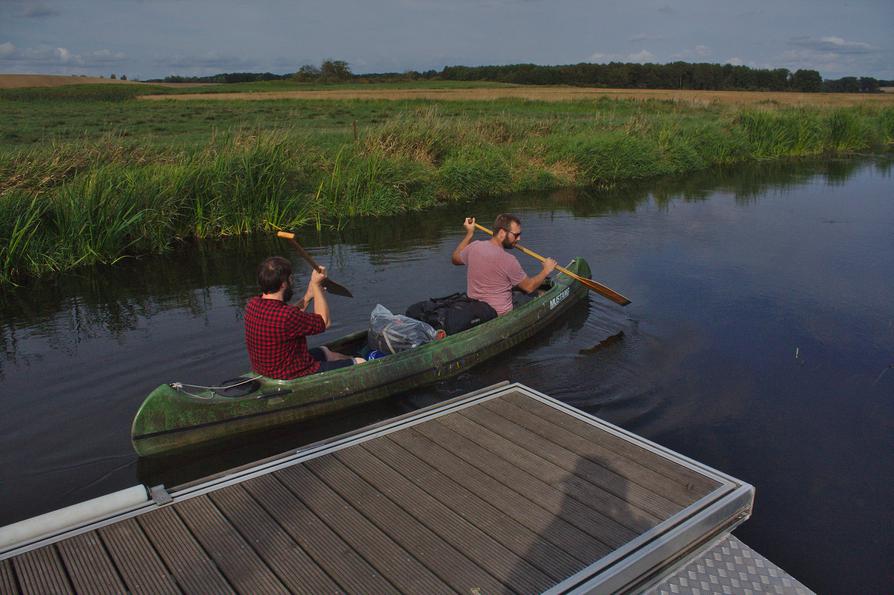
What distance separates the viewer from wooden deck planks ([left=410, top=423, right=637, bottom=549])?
400 cm

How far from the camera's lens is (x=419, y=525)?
4.04 metres

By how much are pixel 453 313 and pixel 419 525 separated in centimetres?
377

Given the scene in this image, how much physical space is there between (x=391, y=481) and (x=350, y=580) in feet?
3.30

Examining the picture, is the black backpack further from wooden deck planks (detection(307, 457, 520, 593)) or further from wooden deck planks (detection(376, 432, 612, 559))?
wooden deck planks (detection(307, 457, 520, 593))

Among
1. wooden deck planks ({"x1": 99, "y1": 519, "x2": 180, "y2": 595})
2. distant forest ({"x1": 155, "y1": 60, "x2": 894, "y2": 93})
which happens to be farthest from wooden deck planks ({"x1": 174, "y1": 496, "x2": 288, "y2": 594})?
distant forest ({"x1": 155, "y1": 60, "x2": 894, "y2": 93})

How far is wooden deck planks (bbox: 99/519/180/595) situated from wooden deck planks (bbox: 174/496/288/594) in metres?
0.25

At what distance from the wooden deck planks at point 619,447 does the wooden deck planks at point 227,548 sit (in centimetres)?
242

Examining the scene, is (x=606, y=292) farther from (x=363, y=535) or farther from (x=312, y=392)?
(x=363, y=535)

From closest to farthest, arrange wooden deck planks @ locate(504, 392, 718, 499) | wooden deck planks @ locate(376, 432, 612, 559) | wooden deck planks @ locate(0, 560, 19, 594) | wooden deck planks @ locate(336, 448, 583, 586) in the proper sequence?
wooden deck planks @ locate(0, 560, 19, 594) → wooden deck planks @ locate(336, 448, 583, 586) → wooden deck planks @ locate(376, 432, 612, 559) → wooden deck planks @ locate(504, 392, 718, 499)

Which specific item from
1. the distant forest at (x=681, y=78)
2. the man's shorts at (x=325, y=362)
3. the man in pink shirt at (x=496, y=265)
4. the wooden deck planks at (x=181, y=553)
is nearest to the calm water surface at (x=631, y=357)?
the man's shorts at (x=325, y=362)

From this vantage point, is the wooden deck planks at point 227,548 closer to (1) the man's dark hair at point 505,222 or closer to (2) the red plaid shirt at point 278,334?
(2) the red plaid shirt at point 278,334

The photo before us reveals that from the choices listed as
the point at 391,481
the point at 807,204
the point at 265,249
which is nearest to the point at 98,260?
the point at 265,249

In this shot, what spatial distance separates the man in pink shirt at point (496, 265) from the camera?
7625mm

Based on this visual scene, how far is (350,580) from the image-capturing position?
3.56 m
